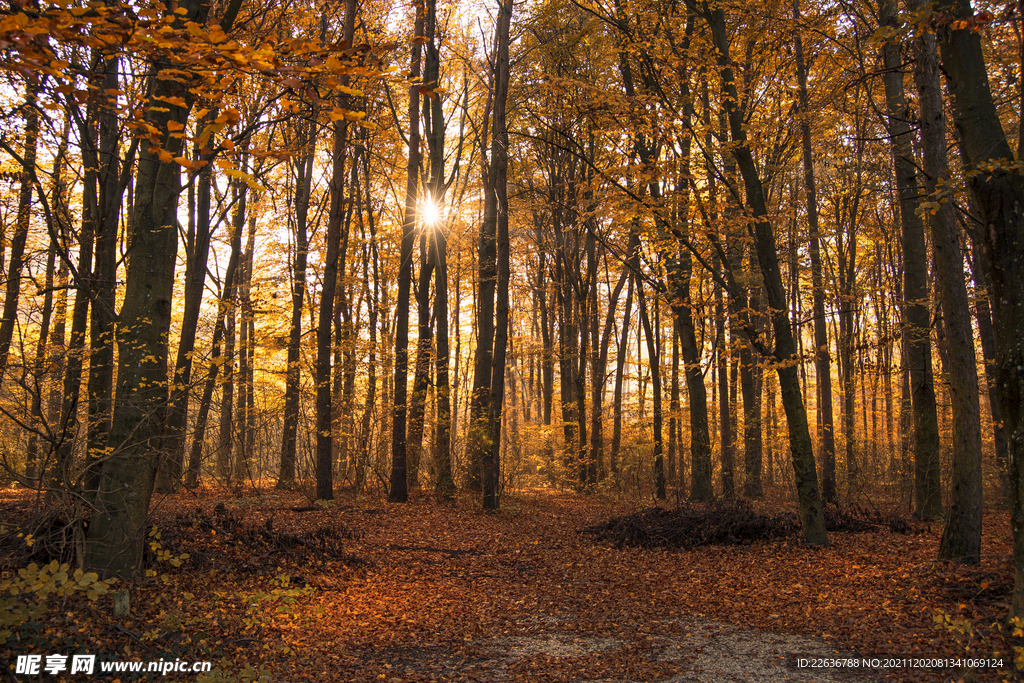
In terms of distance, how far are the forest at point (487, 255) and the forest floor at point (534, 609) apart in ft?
0.60

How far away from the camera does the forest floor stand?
4.16 meters

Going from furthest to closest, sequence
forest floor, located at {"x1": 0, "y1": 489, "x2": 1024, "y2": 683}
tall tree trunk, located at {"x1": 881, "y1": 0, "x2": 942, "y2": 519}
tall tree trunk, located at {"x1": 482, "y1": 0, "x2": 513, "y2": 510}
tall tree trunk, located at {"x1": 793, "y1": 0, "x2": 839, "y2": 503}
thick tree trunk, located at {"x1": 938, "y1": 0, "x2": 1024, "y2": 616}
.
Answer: tall tree trunk, located at {"x1": 793, "y1": 0, "x2": 839, "y2": 503}, tall tree trunk, located at {"x1": 482, "y1": 0, "x2": 513, "y2": 510}, tall tree trunk, located at {"x1": 881, "y1": 0, "x2": 942, "y2": 519}, forest floor, located at {"x1": 0, "y1": 489, "x2": 1024, "y2": 683}, thick tree trunk, located at {"x1": 938, "y1": 0, "x2": 1024, "y2": 616}

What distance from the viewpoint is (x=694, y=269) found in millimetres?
17203

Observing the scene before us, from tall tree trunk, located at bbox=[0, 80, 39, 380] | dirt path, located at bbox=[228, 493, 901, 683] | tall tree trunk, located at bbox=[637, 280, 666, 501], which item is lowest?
dirt path, located at bbox=[228, 493, 901, 683]

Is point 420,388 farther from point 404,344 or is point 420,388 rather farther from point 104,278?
point 104,278

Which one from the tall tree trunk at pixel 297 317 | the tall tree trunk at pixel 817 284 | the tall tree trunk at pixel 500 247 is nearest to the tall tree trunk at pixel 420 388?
the tall tree trunk at pixel 500 247

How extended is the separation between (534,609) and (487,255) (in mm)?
9641

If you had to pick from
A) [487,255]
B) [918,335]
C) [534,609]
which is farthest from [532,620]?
[487,255]

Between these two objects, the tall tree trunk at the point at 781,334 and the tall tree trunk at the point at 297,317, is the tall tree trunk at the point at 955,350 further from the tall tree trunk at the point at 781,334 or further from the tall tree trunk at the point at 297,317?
the tall tree trunk at the point at 297,317

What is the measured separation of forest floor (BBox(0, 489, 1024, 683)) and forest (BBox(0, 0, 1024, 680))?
0.18 metres

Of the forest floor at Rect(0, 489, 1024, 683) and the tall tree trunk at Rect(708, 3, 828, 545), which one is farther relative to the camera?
the tall tree trunk at Rect(708, 3, 828, 545)

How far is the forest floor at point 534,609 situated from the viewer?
4.16 m

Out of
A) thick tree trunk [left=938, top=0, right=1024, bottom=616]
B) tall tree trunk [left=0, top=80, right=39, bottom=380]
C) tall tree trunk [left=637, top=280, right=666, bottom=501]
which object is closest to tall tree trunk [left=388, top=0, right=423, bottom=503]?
tall tree trunk [left=637, top=280, right=666, bottom=501]

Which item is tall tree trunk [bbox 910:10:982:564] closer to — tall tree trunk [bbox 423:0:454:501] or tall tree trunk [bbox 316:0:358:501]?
tall tree trunk [bbox 423:0:454:501]
